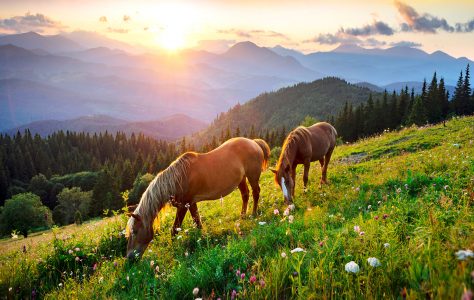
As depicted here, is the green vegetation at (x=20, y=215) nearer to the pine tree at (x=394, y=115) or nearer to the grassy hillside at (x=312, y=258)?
the grassy hillside at (x=312, y=258)

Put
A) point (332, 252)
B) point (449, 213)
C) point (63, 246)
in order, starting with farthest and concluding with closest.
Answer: point (63, 246), point (449, 213), point (332, 252)

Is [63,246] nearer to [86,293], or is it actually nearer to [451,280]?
[86,293]

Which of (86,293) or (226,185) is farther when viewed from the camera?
(226,185)

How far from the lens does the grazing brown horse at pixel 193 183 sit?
7.80 m

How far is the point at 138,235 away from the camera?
25.2 ft

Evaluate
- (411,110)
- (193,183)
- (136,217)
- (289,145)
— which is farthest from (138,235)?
(411,110)

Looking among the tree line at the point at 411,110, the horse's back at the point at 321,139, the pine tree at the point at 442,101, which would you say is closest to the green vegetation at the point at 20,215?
the horse's back at the point at 321,139

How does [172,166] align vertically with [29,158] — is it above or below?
above

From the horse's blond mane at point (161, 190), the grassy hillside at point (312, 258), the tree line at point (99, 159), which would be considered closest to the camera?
the grassy hillside at point (312, 258)

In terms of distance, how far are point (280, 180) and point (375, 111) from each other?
102 meters

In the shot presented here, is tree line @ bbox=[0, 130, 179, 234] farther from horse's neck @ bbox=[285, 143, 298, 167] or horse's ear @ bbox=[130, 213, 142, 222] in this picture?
horse's ear @ bbox=[130, 213, 142, 222]

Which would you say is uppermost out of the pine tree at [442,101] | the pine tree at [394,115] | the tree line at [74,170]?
the pine tree at [442,101]

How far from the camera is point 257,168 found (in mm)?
11109

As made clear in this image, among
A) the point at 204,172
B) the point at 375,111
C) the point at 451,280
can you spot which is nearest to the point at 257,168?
the point at 204,172
